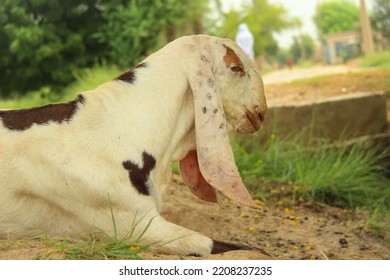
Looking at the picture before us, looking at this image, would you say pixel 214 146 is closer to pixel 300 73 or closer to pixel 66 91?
pixel 66 91

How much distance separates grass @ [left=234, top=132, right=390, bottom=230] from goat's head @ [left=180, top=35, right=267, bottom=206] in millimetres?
1675

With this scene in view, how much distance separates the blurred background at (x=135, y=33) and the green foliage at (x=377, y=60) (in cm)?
14

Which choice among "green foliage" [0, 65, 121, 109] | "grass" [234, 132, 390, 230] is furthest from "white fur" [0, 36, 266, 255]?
"green foliage" [0, 65, 121, 109]

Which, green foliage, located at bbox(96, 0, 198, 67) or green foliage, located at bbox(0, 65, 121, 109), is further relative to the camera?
green foliage, located at bbox(96, 0, 198, 67)

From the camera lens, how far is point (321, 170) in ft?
17.2


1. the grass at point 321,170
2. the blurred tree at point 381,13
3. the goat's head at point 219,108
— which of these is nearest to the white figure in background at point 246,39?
the grass at point 321,170

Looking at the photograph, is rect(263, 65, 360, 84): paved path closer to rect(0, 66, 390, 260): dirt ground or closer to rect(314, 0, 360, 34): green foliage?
rect(314, 0, 360, 34): green foliage

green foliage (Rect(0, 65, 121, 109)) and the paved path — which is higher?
green foliage (Rect(0, 65, 121, 109))

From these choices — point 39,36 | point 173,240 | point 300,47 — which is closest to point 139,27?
point 39,36

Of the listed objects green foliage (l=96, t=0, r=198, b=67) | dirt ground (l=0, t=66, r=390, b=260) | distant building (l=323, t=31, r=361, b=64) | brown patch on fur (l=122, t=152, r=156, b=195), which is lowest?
dirt ground (l=0, t=66, r=390, b=260)

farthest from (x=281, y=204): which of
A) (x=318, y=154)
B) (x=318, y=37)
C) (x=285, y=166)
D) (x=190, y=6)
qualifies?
(x=190, y=6)

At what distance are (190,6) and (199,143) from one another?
328 centimetres

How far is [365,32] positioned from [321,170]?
1.60 meters

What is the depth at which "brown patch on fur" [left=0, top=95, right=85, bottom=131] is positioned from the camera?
294 cm
